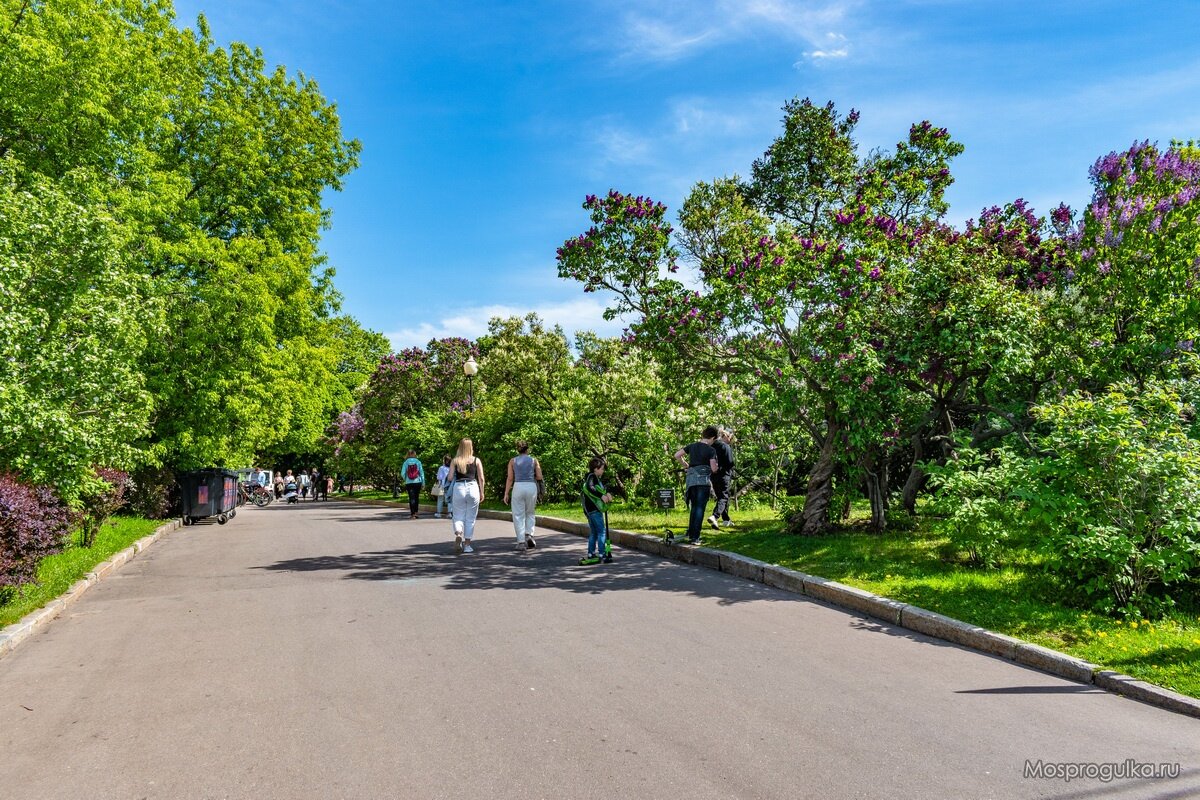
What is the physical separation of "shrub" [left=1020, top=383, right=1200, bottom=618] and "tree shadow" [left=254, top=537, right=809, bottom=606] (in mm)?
2604

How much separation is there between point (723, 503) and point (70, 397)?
1009 cm

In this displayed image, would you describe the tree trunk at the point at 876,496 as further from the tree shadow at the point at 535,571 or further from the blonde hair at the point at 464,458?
the blonde hair at the point at 464,458

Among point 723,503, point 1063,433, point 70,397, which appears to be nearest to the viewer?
point 1063,433

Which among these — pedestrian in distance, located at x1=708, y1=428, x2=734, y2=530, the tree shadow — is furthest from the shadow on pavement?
pedestrian in distance, located at x1=708, y1=428, x2=734, y2=530

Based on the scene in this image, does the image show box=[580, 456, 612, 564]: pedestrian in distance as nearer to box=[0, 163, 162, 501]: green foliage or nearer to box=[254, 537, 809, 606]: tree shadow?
box=[254, 537, 809, 606]: tree shadow

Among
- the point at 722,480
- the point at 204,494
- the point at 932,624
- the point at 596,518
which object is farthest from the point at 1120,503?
the point at 204,494

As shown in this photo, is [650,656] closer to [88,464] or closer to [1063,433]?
[1063,433]

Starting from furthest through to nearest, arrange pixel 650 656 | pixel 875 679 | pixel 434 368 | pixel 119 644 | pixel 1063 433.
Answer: pixel 434 368 → pixel 1063 433 → pixel 119 644 → pixel 650 656 → pixel 875 679

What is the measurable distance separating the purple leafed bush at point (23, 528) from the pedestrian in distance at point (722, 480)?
9.33m

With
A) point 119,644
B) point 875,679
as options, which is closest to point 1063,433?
point 875,679

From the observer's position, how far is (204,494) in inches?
755

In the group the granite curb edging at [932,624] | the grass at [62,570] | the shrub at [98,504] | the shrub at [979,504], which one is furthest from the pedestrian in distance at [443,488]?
the shrub at [979,504]

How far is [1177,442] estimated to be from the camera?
Result: 239 inches

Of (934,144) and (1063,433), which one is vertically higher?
(934,144)
